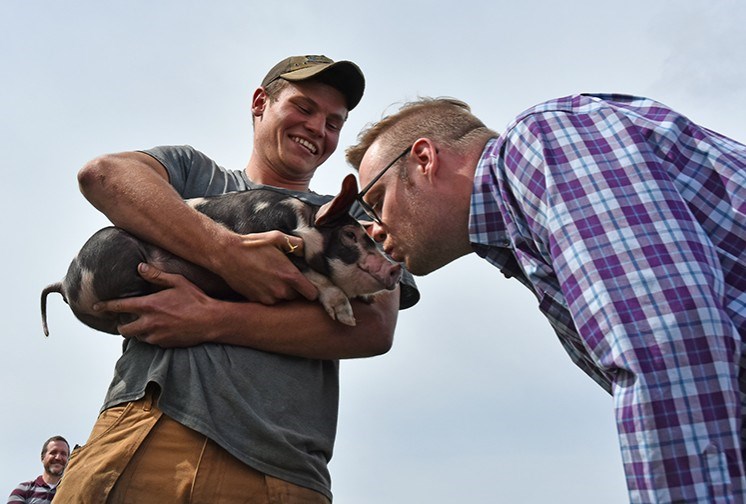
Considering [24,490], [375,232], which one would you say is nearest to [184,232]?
[375,232]

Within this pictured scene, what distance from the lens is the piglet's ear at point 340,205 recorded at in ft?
11.7

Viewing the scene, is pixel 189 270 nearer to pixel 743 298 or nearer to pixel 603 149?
pixel 603 149

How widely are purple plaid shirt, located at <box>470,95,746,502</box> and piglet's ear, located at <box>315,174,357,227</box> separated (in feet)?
3.99

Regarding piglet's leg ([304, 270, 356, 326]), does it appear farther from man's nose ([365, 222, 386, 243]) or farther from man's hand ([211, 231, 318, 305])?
man's nose ([365, 222, 386, 243])

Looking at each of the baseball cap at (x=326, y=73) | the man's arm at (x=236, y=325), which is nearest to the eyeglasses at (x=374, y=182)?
the man's arm at (x=236, y=325)

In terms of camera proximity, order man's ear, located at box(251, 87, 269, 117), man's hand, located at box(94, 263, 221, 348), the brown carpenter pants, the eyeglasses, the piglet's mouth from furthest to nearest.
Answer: man's ear, located at box(251, 87, 269, 117), the piglet's mouth, man's hand, located at box(94, 263, 221, 348), the brown carpenter pants, the eyeglasses

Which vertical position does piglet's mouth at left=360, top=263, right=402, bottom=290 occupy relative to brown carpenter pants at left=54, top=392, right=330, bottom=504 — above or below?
above

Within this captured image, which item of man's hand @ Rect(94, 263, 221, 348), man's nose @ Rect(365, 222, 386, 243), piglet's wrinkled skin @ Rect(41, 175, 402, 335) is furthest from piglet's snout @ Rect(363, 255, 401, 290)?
man's hand @ Rect(94, 263, 221, 348)

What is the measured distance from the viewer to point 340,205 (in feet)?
12.2

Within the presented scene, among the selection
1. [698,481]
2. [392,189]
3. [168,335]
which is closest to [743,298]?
[698,481]

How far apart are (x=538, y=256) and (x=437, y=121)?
0.92m

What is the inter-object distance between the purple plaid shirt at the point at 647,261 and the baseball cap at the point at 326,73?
1.94 meters

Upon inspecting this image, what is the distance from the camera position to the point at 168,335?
3.42m

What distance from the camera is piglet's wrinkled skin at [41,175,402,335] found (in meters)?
3.66
